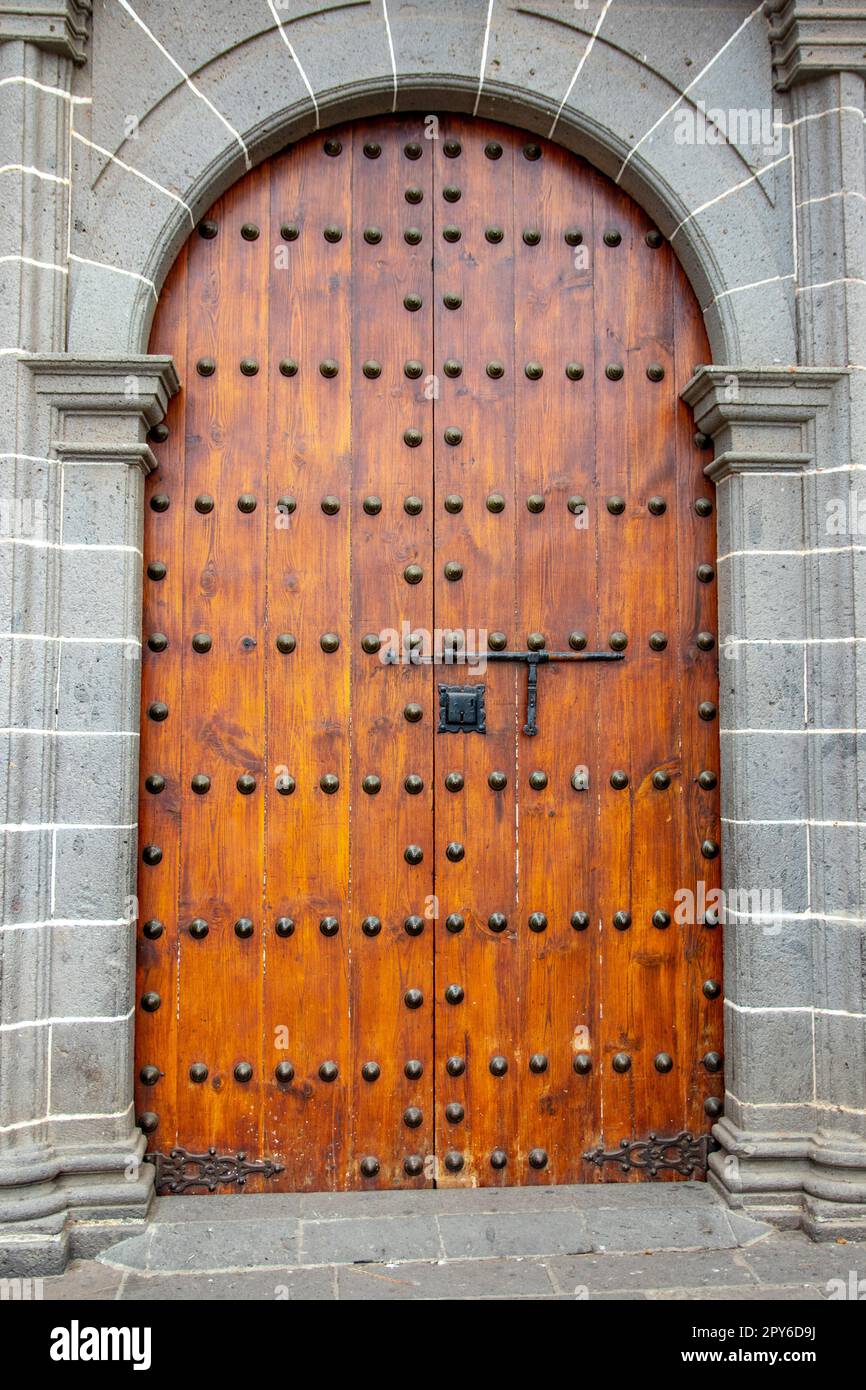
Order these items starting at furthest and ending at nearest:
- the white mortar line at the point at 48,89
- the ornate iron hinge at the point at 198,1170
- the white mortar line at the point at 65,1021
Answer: the ornate iron hinge at the point at 198,1170 → the white mortar line at the point at 48,89 → the white mortar line at the point at 65,1021

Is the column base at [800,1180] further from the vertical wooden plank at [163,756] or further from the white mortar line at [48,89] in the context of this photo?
the white mortar line at [48,89]

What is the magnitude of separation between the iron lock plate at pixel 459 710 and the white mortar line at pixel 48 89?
1.99m

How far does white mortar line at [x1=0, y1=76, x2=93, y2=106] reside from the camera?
3201 mm

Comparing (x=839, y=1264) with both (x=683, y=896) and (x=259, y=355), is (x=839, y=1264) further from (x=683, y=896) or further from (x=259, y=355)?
(x=259, y=355)

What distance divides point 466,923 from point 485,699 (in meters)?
0.68

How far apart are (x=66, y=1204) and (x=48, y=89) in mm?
3071

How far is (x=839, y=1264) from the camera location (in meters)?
3.00

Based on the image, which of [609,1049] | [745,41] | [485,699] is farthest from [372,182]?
[609,1049]

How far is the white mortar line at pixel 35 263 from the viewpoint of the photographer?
10.4ft

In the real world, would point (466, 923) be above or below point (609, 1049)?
above

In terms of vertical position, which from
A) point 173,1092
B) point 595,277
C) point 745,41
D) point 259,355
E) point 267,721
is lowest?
point 173,1092

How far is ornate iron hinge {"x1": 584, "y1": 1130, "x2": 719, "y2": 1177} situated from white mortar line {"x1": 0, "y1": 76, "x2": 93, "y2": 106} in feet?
11.2

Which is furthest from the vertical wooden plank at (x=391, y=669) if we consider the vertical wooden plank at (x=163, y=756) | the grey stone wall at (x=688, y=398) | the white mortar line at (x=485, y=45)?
the vertical wooden plank at (x=163, y=756)

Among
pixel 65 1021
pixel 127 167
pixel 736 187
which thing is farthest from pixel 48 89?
pixel 65 1021
